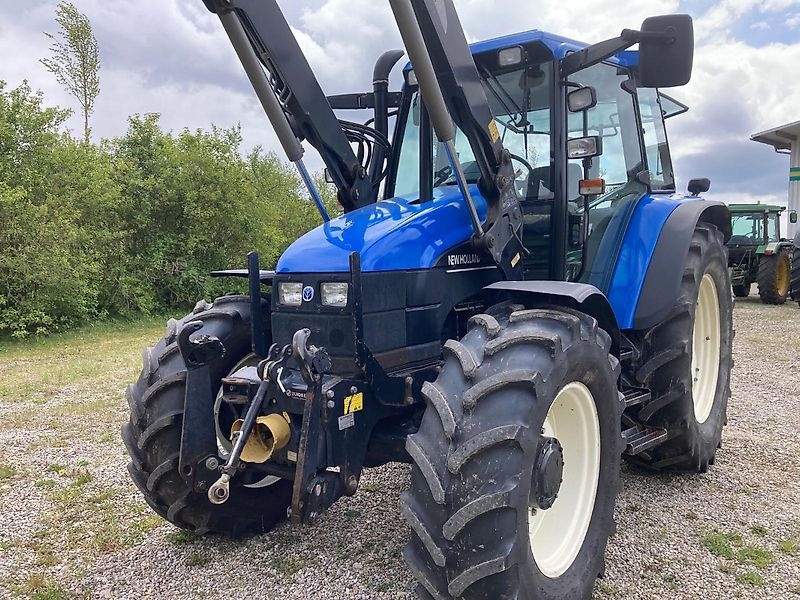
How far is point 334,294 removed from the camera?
2.90 metres

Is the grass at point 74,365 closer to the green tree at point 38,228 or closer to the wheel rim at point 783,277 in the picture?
the green tree at point 38,228

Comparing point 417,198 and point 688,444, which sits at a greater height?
point 417,198

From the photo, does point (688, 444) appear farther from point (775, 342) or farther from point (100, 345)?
point (100, 345)

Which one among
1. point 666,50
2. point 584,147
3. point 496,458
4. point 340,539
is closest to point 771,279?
point 584,147

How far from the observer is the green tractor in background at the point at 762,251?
48.9ft

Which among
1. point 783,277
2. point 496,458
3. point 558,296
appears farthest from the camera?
point 783,277

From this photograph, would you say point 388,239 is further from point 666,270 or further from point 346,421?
point 666,270

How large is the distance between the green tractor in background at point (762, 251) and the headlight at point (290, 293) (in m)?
13.9

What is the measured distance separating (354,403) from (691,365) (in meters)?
2.46

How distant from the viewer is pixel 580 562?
2840 millimetres

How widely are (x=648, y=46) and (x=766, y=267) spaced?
13753 mm

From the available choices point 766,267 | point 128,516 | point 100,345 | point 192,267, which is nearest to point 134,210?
point 192,267

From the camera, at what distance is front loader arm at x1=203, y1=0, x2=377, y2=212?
311 cm

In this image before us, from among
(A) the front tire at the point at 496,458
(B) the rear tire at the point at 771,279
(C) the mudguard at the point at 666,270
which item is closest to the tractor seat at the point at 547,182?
(C) the mudguard at the point at 666,270
